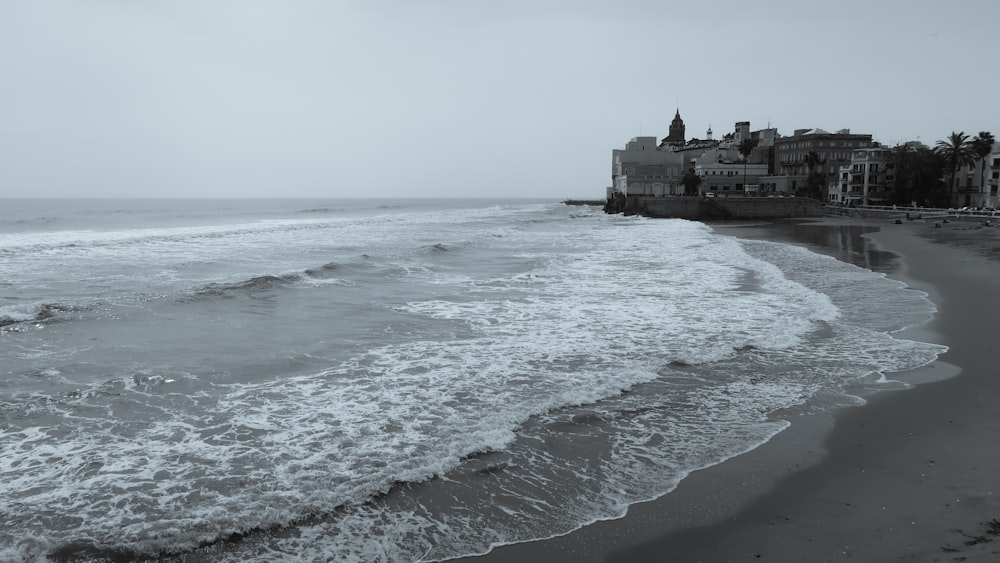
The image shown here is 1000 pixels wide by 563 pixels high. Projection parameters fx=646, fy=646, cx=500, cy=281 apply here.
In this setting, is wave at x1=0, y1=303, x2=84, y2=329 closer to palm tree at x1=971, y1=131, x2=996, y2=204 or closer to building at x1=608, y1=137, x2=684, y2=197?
palm tree at x1=971, y1=131, x2=996, y2=204

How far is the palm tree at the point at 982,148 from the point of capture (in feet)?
199

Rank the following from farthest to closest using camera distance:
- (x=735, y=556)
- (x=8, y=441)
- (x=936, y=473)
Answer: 1. (x=8, y=441)
2. (x=936, y=473)
3. (x=735, y=556)

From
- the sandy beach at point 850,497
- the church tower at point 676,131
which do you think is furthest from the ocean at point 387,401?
the church tower at point 676,131

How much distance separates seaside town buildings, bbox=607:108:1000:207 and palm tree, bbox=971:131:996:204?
92 centimetres

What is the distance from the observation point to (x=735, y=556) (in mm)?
4363

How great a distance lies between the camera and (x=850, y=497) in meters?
5.20

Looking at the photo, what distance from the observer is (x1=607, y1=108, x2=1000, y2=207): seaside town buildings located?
71.2m

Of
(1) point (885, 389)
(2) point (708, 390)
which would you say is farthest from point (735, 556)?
(1) point (885, 389)

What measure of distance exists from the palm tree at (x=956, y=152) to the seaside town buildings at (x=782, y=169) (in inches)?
61.5

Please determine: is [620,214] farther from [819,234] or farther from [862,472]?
[862,472]

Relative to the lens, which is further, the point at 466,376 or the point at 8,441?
the point at 466,376

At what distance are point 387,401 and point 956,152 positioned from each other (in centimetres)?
7142

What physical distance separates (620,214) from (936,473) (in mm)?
79104

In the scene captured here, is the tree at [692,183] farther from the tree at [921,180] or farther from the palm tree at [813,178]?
the tree at [921,180]
